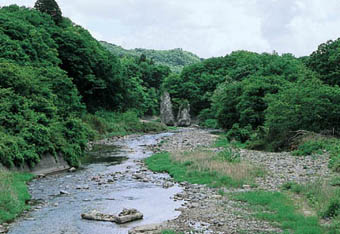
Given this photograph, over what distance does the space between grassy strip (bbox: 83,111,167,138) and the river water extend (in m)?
30.0

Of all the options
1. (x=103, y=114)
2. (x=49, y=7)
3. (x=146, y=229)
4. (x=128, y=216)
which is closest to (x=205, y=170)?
(x=128, y=216)

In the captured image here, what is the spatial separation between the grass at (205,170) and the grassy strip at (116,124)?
93.1 feet

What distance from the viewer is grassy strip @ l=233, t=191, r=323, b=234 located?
1452cm

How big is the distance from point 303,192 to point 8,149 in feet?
61.5

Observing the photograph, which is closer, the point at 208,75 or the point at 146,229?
the point at 146,229

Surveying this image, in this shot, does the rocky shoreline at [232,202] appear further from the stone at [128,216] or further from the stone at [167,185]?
the stone at [128,216]

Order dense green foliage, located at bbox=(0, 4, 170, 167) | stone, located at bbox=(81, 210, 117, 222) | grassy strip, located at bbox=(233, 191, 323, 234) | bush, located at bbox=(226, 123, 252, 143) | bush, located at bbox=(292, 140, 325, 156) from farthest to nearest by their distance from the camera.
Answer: bush, located at bbox=(226, 123, 252, 143) < bush, located at bbox=(292, 140, 325, 156) < dense green foliage, located at bbox=(0, 4, 170, 167) < stone, located at bbox=(81, 210, 117, 222) < grassy strip, located at bbox=(233, 191, 323, 234)

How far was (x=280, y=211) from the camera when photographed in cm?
1686

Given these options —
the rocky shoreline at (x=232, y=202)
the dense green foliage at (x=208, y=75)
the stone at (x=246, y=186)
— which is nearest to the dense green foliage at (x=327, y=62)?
the rocky shoreline at (x=232, y=202)

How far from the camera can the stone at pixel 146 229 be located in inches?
618

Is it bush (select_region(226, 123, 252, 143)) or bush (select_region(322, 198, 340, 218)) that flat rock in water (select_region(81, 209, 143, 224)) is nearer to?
bush (select_region(322, 198, 340, 218))

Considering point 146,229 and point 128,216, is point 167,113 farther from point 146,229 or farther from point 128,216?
point 146,229

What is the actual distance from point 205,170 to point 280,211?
10669 millimetres

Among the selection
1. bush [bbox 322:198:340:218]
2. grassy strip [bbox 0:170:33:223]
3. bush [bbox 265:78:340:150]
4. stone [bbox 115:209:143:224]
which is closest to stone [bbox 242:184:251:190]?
stone [bbox 115:209:143:224]
